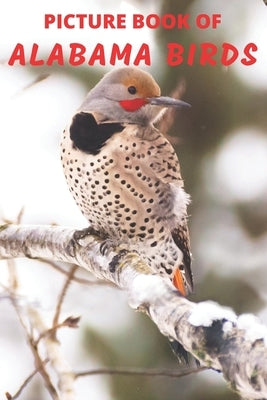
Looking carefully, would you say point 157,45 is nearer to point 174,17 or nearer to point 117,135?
point 174,17

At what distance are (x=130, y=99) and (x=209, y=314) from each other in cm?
110

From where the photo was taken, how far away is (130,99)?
227 cm

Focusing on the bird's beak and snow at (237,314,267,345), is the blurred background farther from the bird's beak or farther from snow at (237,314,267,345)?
snow at (237,314,267,345)

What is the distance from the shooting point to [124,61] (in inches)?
97.7

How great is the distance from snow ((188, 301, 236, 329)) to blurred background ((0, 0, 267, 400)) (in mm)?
1235

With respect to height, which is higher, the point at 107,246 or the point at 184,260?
the point at 107,246

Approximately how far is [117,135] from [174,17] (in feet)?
3.07

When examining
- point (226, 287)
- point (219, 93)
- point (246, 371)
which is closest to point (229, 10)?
point (219, 93)

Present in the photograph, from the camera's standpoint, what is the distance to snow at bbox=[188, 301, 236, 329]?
1276 millimetres

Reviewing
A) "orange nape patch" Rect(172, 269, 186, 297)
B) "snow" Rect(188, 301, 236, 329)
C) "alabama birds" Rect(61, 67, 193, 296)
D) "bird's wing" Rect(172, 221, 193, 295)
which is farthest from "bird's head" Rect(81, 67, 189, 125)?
"snow" Rect(188, 301, 236, 329)

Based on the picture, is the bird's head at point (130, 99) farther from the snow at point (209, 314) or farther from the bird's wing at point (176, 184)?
the snow at point (209, 314)

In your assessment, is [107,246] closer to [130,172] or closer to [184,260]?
[130,172]

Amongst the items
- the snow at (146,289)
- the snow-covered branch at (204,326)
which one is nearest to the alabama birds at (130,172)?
the snow-covered branch at (204,326)

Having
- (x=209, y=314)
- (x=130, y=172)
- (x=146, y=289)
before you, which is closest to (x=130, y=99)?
(x=130, y=172)
